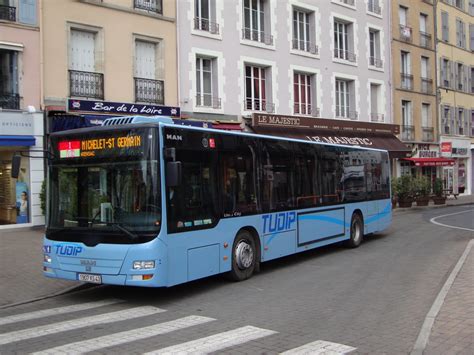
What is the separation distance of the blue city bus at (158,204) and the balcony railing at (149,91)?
941cm

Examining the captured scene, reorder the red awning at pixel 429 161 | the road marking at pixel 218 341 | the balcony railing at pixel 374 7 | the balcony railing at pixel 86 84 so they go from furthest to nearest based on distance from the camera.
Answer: the red awning at pixel 429 161 → the balcony railing at pixel 374 7 → the balcony railing at pixel 86 84 → the road marking at pixel 218 341

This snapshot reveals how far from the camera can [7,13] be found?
1524 centimetres

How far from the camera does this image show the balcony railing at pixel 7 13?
1518 centimetres

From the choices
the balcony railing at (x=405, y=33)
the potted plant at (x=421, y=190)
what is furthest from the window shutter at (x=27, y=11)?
the balcony railing at (x=405, y=33)

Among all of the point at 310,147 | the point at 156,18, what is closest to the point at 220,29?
the point at 156,18

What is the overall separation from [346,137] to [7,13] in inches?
689

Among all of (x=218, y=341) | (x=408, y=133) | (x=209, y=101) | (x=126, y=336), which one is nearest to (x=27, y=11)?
(x=209, y=101)

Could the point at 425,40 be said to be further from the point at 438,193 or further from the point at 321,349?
the point at 321,349

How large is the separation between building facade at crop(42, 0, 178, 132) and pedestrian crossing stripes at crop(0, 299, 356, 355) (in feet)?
33.7

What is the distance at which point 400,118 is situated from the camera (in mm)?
32375

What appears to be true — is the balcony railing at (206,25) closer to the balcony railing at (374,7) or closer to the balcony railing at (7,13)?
the balcony railing at (7,13)

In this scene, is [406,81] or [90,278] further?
[406,81]

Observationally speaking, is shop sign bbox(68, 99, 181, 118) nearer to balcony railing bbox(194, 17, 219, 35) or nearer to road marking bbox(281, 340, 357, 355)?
balcony railing bbox(194, 17, 219, 35)

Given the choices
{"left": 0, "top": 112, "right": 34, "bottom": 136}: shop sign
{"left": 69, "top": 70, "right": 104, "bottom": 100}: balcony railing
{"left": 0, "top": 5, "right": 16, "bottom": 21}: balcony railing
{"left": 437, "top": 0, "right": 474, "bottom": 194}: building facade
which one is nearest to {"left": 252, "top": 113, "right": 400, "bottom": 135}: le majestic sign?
{"left": 69, "top": 70, "right": 104, "bottom": 100}: balcony railing
